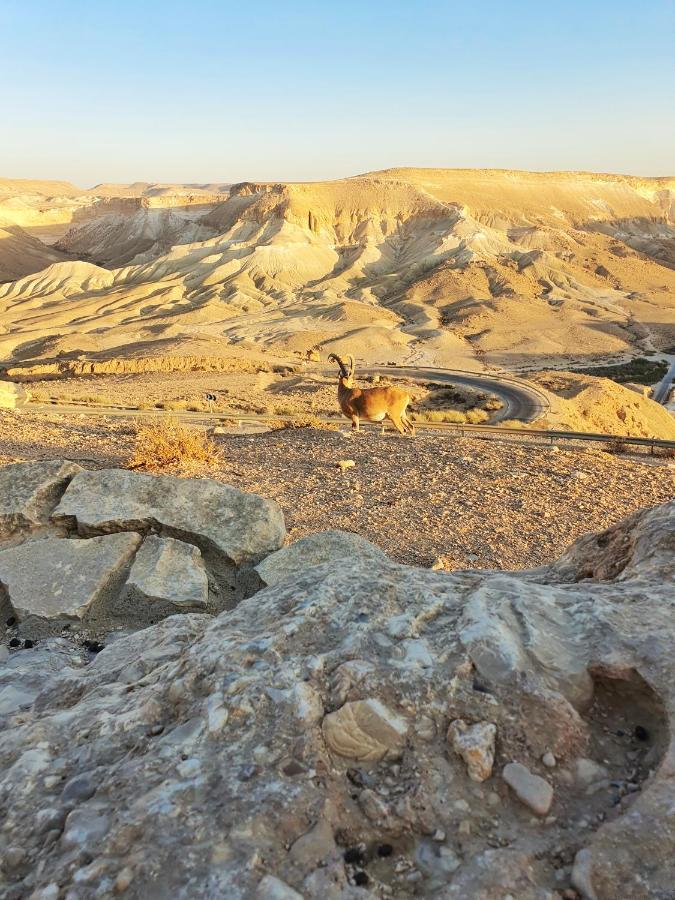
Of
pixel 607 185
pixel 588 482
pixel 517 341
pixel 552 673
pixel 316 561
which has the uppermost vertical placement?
pixel 607 185

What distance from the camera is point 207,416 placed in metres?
26.1

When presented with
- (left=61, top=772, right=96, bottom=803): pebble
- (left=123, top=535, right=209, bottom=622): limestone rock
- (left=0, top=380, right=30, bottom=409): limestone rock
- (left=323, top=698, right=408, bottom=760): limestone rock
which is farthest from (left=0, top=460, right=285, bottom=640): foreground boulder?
(left=0, top=380, right=30, bottom=409): limestone rock

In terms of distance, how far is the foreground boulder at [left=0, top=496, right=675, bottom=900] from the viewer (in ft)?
6.64

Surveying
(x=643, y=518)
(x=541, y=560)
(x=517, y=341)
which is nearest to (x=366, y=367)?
(x=517, y=341)

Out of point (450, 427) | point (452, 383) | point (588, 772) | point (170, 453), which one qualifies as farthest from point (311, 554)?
point (452, 383)

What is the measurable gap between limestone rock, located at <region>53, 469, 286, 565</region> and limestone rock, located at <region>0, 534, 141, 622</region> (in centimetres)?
35

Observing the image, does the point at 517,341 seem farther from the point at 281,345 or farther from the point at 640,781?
the point at 640,781

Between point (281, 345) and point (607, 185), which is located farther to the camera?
point (607, 185)

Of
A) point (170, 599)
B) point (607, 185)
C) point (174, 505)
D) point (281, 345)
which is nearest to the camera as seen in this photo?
point (170, 599)

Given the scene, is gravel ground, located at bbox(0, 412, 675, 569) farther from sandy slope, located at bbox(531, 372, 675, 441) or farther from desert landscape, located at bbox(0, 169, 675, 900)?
sandy slope, located at bbox(531, 372, 675, 441)

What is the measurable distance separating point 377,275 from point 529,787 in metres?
96.5

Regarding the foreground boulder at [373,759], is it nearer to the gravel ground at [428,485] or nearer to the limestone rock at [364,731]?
the limestone rock at [364,731]

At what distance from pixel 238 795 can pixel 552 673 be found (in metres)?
1.30

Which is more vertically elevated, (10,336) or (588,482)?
(588,482)
